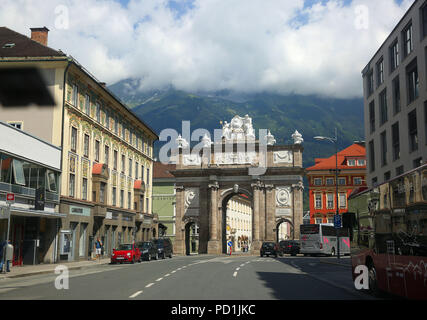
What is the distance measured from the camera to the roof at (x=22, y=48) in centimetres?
3547

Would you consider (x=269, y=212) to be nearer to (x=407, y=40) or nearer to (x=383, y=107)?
(x=383, y=107)

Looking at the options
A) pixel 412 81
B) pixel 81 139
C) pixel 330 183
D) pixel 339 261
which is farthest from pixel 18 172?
pixel 330 183

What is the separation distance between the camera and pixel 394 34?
124ft

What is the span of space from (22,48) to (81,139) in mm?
7921

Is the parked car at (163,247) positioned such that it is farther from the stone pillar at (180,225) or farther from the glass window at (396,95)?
the glass window at (396,95)

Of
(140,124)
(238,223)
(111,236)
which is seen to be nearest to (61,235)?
(111,236)

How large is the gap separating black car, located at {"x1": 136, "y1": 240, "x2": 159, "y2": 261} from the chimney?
1796cm

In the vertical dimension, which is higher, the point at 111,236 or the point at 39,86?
the point at 39,86

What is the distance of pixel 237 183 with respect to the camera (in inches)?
2874

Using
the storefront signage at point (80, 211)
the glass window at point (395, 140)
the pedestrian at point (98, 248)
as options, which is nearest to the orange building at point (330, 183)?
the glass window at point (395, 140)
